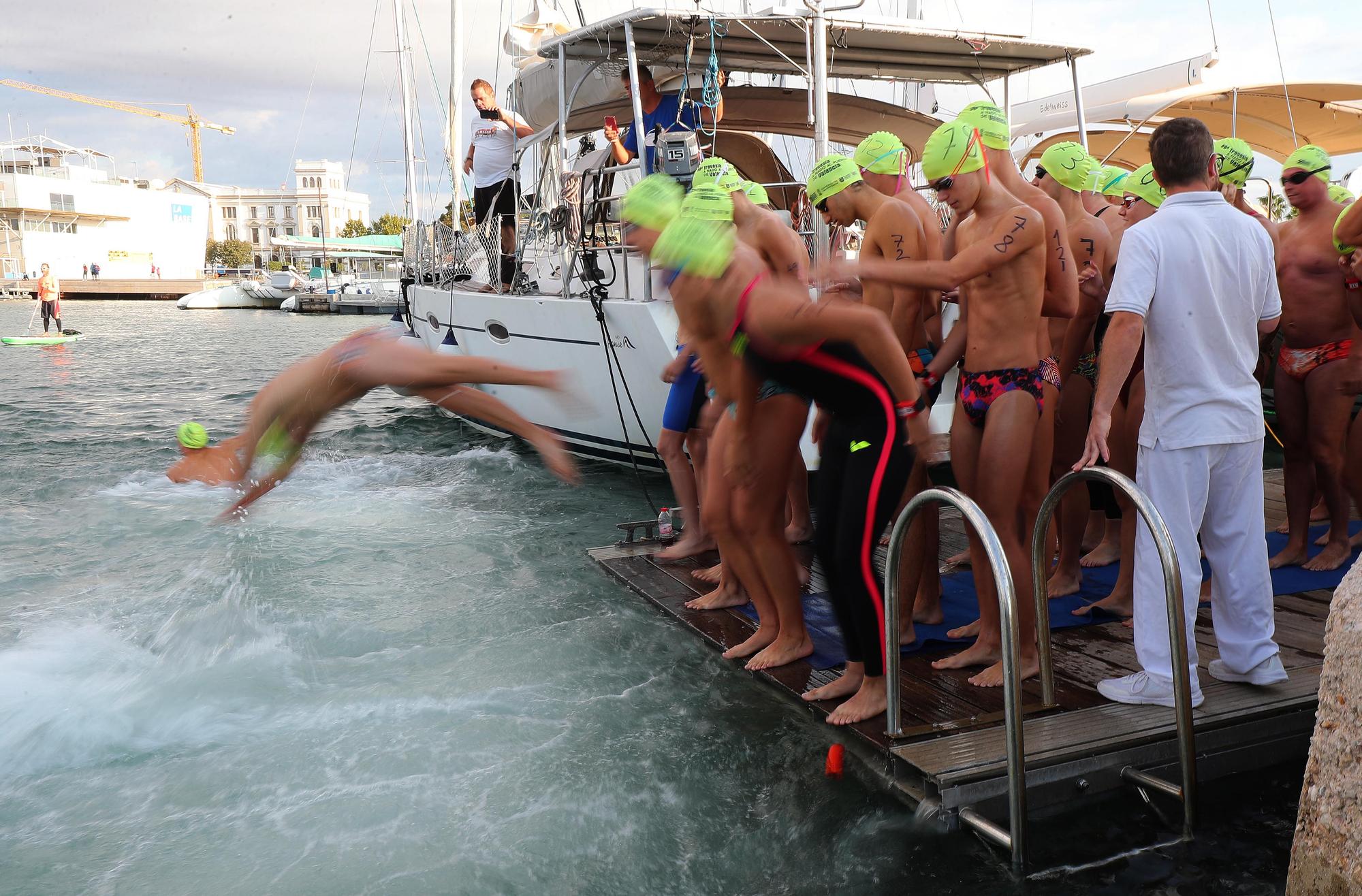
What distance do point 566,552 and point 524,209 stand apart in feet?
17.6

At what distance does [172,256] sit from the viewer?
95.1m

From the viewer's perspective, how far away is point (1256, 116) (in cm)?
1848

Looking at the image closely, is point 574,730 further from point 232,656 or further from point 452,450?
point 452,450

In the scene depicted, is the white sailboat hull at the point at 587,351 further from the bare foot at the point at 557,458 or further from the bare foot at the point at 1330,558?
the bare foot at the point at 1330,558

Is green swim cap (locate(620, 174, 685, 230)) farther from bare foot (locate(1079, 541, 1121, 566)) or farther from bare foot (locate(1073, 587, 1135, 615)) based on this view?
bare foot (locate(1079, 541, 1121, 566))

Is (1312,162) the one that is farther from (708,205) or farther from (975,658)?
(708,205)

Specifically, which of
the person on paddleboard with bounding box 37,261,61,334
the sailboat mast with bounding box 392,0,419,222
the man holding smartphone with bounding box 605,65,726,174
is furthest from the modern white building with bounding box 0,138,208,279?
the man holding smartphone with bounding box 605,65,726,174

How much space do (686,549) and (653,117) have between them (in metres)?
4.64

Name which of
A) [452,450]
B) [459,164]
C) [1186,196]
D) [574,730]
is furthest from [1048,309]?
[459,164]

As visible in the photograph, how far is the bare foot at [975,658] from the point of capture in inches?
→ 173

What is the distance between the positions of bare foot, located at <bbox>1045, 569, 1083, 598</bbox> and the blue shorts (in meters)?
2.39

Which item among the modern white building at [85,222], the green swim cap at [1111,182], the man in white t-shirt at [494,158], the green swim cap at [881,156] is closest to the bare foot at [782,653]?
the green swim cap at [881,156]

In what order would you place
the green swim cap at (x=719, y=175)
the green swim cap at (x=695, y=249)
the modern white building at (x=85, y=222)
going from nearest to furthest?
the green swim cap at (x=695, y=249) → the green swim cap at (x=719, y=175) → the modern white building at (x=85, y=222)

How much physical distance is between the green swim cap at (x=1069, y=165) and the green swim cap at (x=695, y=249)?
8.33 ft
